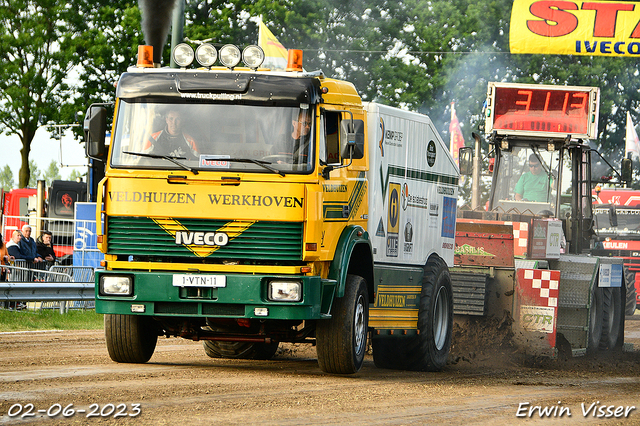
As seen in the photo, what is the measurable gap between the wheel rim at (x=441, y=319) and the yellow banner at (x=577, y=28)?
1170 cm

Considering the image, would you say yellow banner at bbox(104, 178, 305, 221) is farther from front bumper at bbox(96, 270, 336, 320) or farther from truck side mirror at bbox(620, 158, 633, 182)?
truck side mirror at bbox(620, 158, 633, 182)

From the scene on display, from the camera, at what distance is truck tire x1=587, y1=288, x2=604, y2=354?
49.7 ft

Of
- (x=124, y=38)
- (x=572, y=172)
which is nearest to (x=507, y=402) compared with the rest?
(x=572, y=172)

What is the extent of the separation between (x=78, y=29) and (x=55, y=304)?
2026cm

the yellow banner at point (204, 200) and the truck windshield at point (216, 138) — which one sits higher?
the truck windshield at point (216, 138)

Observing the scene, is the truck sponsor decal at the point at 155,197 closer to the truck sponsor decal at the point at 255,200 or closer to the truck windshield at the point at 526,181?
the truck sponsor decal at the point at 255,200

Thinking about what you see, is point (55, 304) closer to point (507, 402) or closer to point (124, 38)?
point (507, 402)

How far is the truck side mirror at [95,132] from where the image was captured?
9.74 metres

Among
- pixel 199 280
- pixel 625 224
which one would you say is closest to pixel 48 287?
pixel 199 280

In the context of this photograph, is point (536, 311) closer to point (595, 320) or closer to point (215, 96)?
point (595, 320)

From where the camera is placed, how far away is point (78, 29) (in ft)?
120

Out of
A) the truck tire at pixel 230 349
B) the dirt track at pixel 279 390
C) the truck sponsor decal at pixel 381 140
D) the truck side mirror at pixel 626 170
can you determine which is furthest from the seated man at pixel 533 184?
the truck tire at pixel 230 349

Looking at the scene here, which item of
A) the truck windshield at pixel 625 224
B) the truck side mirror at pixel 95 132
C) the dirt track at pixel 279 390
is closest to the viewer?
the dirt track at pixel 279 390

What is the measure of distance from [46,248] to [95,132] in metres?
11.8
